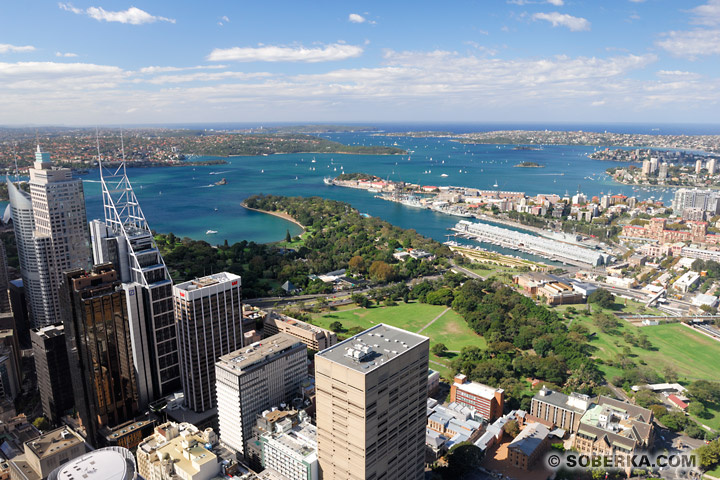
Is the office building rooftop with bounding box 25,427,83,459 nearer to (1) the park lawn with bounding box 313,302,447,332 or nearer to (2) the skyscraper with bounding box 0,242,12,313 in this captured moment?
(2) the skyscraper with bounding box 0,242,12,313

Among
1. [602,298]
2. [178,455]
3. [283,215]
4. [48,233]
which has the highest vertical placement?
[48,233]

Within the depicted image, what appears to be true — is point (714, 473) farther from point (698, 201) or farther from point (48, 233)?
point (698, 201)

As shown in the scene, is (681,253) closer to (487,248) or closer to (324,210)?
(487,248)

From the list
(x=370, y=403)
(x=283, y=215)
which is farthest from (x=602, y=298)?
(x=283, y=215)

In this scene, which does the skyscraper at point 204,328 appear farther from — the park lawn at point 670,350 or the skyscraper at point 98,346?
the park lawn at point 670,350

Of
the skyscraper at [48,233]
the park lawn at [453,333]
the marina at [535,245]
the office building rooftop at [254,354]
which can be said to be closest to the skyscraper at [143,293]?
the office building rooftop at [254,354]

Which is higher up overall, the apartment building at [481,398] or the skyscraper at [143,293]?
the skyscraper at [143,293]
